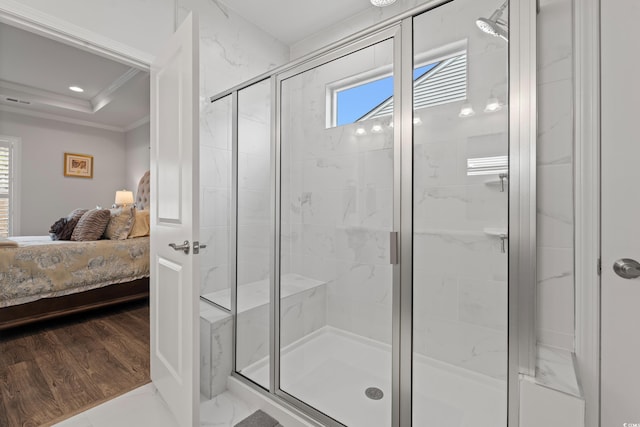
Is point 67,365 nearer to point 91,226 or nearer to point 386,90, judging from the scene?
point 91,226

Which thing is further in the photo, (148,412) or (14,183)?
(14,183)

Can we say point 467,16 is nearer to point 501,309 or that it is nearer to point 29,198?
point 501,309

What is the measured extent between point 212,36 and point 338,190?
1511 millimetres

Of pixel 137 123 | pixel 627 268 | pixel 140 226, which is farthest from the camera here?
pixel 137 123

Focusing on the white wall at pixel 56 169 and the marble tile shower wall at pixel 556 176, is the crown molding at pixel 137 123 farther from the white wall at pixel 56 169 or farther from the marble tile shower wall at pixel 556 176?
the marble tile shower wall at pixel 556 176

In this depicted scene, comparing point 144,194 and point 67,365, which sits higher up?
point 144,194

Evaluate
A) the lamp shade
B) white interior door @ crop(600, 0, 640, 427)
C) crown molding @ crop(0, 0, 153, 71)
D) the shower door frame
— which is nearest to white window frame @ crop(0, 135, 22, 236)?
the lamp shade

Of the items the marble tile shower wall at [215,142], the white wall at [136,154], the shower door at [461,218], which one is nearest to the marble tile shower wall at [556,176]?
the shower door at [461,218]

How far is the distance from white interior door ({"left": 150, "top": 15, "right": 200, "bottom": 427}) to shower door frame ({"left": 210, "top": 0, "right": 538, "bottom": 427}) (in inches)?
19.4

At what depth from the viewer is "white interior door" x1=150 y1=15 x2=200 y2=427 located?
132 cm

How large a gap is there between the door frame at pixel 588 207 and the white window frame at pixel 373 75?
0.61 metres

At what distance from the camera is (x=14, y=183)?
467cm

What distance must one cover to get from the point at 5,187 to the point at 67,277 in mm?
3356

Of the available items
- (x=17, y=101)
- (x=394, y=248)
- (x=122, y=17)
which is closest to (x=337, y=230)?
(x=394, y=248)
